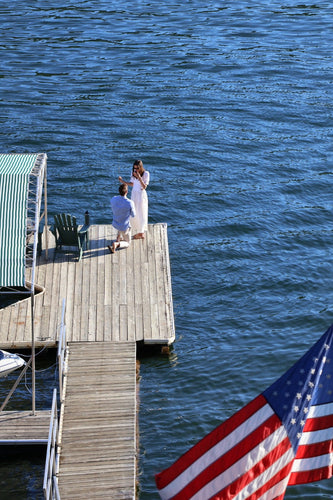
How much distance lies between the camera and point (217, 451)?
881cm

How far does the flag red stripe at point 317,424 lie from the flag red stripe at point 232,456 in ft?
1.43

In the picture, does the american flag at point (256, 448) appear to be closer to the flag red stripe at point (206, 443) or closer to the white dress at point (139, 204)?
the flag red stripe at point (206, 443)

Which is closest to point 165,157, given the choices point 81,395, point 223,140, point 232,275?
point 223,140

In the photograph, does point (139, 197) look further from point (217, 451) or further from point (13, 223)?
point (217, 451)

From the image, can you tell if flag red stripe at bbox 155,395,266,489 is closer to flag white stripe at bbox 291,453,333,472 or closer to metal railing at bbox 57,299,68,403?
flag white stripe at bbox 291,453,333,472

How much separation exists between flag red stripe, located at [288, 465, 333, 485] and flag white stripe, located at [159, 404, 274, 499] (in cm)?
89

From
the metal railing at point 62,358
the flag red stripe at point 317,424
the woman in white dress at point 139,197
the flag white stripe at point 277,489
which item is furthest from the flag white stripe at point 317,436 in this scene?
the woman in white dress at point 139,197

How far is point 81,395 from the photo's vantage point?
1712cm

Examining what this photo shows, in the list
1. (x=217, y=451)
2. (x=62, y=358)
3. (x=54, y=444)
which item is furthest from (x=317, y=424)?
(x=62, y=358)

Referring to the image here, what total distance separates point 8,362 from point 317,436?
30.8 feet

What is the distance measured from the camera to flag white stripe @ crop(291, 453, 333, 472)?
9.13 meters

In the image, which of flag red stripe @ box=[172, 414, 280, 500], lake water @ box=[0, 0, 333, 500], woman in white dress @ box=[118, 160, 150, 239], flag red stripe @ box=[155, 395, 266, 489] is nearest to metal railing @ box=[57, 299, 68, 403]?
lake water @ box=[0, 0, 333, 500]

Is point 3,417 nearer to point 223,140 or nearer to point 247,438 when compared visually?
point 247,438

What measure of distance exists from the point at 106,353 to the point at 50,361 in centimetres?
156
